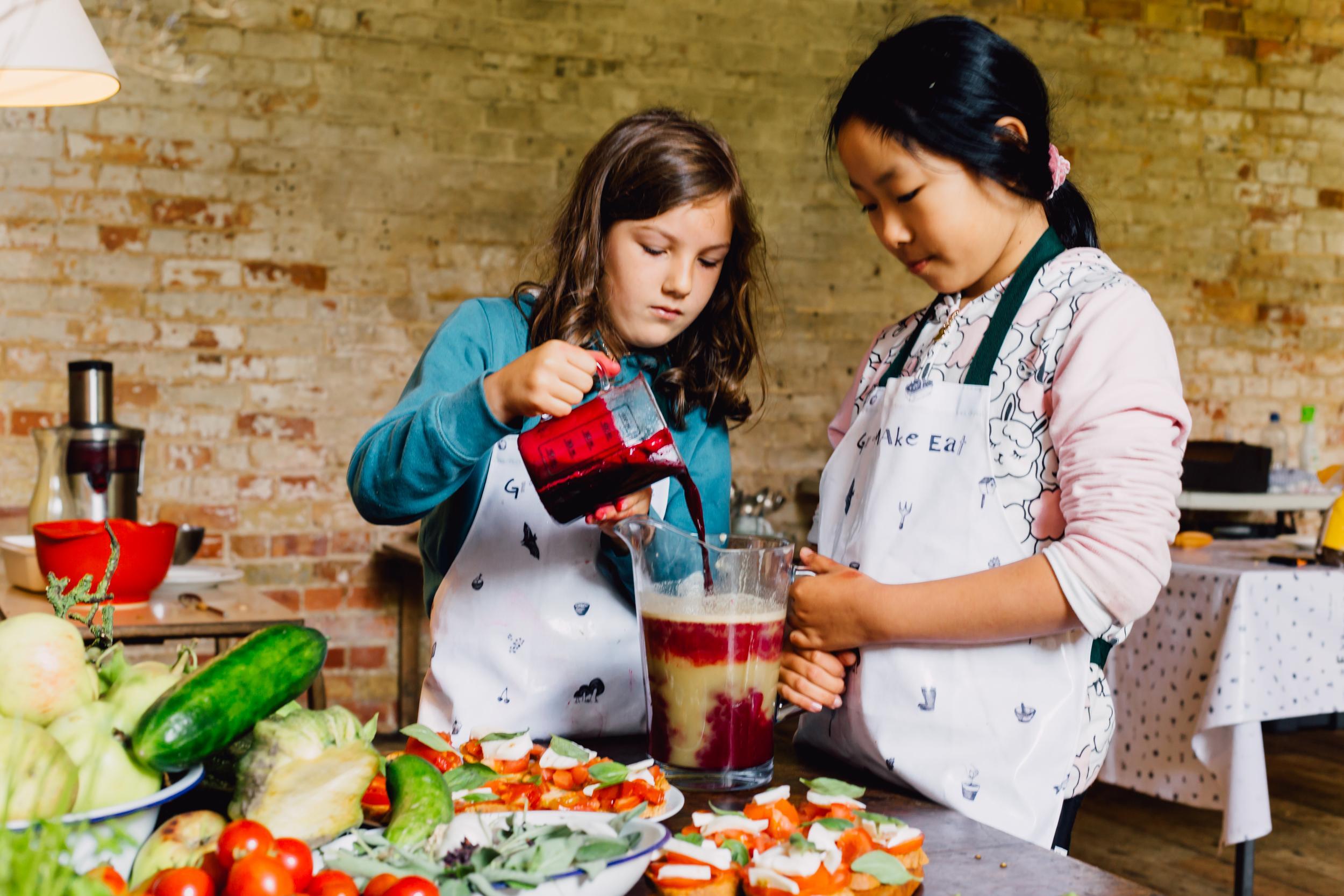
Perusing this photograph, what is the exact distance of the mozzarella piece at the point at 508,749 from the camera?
2.95 feet

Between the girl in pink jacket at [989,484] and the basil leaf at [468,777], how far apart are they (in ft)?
1.04

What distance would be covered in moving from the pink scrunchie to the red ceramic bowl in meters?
1.48

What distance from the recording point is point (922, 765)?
98 cm

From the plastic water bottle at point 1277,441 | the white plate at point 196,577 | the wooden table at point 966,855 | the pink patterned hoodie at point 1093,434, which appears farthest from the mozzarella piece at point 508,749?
the plastic water bottle at point 1277,441

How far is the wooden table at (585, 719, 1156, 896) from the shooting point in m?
0.72

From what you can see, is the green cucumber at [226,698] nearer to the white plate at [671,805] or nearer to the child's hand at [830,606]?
the white plate at [671,805]

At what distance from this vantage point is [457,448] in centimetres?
100

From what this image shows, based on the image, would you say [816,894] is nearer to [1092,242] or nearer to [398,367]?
[1092,242]

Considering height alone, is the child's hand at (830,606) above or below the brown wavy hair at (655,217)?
below

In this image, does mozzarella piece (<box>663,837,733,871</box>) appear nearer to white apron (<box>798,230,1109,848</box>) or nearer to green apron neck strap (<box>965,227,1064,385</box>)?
white apron (<box>798,230,1109,848</box>)

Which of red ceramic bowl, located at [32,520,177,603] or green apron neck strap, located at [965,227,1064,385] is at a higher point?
green apron neck strap, located at [965,227,1064,385]

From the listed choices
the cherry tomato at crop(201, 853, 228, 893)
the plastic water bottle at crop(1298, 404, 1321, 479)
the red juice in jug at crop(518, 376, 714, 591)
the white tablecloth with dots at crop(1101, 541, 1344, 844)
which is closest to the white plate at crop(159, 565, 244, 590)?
the red juice in jug at crop(518, 376, 714, 591)

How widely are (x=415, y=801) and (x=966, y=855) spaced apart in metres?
0.38

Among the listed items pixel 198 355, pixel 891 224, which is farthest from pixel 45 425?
pixel 891 224
